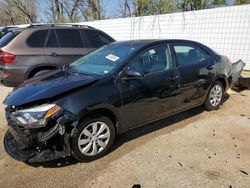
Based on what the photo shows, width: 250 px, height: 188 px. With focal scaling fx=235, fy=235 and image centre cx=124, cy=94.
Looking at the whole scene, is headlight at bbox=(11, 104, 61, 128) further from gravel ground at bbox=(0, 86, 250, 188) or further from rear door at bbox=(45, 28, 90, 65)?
rear door at bbox=(45, 28, 90, 65)

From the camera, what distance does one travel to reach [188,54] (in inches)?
172

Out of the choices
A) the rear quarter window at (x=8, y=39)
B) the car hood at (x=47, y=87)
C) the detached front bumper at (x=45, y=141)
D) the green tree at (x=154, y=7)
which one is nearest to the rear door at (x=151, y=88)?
the car hood at (x=47, y=87)

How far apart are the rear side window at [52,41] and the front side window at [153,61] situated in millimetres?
2902

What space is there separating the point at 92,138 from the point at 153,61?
1.56 meters

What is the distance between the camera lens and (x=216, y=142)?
366 cm

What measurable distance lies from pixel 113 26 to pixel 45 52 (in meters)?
8.10

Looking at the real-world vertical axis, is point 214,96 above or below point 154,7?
below

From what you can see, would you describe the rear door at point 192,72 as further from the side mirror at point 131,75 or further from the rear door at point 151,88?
the side mirror at point 131,75

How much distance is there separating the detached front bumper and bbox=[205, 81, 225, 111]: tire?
307cm

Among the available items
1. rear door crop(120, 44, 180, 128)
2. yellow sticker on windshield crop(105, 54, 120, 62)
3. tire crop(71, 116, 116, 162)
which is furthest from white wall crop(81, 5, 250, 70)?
tire crop(71, 116, 116, 162)

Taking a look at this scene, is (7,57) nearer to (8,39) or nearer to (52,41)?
(8,39)

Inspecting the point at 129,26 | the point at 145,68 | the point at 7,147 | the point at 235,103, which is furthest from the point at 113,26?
the point at 7,147

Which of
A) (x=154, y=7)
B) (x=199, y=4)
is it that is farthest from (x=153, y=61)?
(x=154, y=7)

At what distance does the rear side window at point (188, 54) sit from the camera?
411 cm
